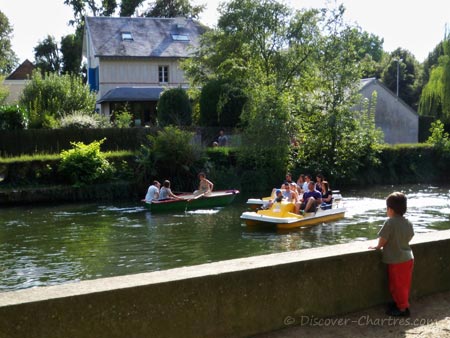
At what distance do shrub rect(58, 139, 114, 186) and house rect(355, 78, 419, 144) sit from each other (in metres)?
21.4

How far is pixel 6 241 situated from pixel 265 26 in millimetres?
21838

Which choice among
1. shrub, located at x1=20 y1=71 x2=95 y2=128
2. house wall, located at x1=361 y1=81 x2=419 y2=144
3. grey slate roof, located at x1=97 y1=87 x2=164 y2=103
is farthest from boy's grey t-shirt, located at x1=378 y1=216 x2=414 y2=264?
grey slate roof, located at x1=97 y1=87 x2=164 y2=103

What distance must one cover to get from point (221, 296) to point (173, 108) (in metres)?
28.6

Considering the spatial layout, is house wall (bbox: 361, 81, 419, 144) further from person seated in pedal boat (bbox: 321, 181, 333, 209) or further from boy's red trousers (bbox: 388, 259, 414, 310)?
boy's red trousers (bbox: 388, 259, 414, 310)

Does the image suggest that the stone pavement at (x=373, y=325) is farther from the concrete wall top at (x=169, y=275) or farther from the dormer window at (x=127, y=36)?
the dormer window at (x=127, y=36)

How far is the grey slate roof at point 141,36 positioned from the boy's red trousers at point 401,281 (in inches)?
1516

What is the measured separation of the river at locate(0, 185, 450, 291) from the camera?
12516mm

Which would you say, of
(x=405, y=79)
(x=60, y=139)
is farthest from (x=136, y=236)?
(x=405, y=79)

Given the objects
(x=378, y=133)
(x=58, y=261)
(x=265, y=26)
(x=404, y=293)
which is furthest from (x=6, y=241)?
(x=265, y=26)

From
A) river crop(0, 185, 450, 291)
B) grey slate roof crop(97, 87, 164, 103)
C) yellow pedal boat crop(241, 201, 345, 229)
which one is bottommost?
river crop(0, 185, 450, 291)

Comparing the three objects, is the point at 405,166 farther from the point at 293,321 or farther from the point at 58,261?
the point at 293,321

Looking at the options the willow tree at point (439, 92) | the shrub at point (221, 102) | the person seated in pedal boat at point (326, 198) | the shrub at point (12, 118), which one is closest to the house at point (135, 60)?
the shrub at point (221, 102)

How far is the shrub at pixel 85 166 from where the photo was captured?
24.7 meters

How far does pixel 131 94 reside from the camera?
136 feet
